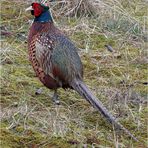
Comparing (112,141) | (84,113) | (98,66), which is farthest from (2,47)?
(112,141)

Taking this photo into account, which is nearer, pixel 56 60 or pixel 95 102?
pixel 95 102

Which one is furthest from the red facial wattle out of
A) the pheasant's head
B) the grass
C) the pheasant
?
the grass

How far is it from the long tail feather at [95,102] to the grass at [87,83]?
0.06 meters

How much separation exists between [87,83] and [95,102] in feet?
2.38

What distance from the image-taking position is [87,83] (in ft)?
16.8

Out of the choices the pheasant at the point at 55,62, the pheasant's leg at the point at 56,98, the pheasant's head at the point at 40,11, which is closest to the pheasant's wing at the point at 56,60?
the pheasant at the point at 55,62

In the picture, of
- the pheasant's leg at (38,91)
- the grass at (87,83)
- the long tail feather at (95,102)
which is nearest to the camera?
the grass at (87,83)

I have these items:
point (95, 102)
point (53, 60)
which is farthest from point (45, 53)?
point (95, 102)

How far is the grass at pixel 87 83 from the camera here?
4.11 meters

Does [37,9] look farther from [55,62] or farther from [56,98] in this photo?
[56,98]

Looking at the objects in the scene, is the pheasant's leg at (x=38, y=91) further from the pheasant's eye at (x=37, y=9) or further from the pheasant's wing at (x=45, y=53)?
the pheasant's eye at (x=37, y=9)

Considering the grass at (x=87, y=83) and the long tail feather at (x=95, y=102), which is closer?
the grass at (x=87, y=83)

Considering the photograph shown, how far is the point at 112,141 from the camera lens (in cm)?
412

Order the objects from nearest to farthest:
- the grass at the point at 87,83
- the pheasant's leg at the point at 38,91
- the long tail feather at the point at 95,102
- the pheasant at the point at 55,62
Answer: the grass at the point at 87,83 → the long tail feather at the point at 95,102 → the pheasant at the point at 55,62 → the pheasant's leg at the point at 38,91
